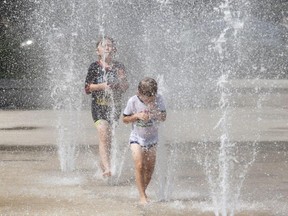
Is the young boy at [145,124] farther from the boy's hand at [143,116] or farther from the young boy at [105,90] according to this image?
the young boy at [105,90]

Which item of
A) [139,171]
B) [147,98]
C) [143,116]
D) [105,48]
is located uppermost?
[105,48]

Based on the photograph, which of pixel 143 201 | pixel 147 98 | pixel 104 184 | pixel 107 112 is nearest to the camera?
pixel 143 201

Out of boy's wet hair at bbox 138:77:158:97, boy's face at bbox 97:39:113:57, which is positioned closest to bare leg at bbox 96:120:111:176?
boy's face at bbox 97:39:113:57

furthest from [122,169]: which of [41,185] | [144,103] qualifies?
[144,103]

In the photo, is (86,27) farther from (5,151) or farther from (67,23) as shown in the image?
(5,151)

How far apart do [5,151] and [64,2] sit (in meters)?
19.4

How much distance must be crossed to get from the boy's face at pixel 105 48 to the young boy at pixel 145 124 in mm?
1267

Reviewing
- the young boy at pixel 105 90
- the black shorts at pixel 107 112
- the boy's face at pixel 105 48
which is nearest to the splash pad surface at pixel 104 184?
the young boy at pixel 105 90

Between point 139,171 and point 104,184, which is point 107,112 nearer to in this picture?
point 104,184

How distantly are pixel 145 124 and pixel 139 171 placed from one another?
42 cm

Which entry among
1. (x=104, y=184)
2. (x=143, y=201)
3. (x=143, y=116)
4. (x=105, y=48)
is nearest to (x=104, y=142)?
(x=104, y=184)

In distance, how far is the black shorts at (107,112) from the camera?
365 inches

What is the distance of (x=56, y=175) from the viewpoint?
956 cm

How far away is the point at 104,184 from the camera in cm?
896
